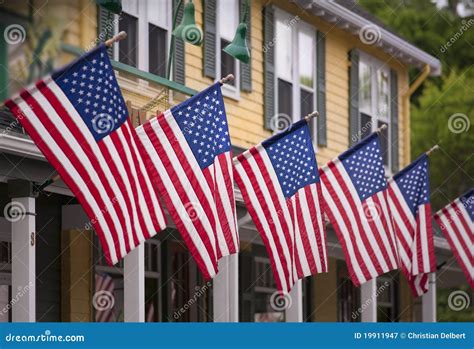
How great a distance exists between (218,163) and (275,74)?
7738 millimetres

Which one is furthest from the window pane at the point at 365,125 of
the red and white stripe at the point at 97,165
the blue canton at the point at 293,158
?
the red and white stripe at the point at 97,165

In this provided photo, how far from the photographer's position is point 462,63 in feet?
159

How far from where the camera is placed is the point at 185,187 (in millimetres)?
14344

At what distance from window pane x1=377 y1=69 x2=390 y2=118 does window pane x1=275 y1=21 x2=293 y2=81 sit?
4.12 metres

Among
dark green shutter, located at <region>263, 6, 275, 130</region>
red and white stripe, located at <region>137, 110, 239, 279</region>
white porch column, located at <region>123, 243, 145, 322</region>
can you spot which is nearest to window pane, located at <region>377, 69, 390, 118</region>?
dark green shutter, located at <region>263, 6, 275, 130</region>

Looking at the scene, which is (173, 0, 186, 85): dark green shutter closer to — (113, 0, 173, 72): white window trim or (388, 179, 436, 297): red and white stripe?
(113, 0, 173, 72): white window trim

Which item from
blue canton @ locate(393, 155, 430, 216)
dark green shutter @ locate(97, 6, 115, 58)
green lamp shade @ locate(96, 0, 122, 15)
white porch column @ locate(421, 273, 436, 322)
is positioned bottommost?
white porch column @ locate(421, 273, 436, 322)

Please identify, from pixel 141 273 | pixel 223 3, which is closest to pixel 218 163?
pixel 141 273

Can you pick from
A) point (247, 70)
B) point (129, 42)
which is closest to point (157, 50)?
point (129, 42)

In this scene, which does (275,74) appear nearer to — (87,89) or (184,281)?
Result: (184,281)

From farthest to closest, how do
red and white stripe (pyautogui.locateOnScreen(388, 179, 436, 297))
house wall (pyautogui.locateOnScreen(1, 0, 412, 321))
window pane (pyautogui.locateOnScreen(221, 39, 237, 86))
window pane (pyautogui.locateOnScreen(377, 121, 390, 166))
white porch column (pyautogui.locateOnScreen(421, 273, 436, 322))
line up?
window pane (pyautogui.locateOnScreen(377, 121, 390, 166)) → white porch column (pyautogui.locateOnScreen(421, 273, 436, 322)) → window pane (pyautogui.locateOnScreen(221, 39, 237, 86)) → red and white stripe (pyautogui.locateOnScreen(388, 179, 436, 297)) → house wall (pyautogui.locateOnScreen(1, 0, 412, 321))

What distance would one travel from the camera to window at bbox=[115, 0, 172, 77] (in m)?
18.3

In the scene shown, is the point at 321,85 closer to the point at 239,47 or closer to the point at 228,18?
the point at 228,18
